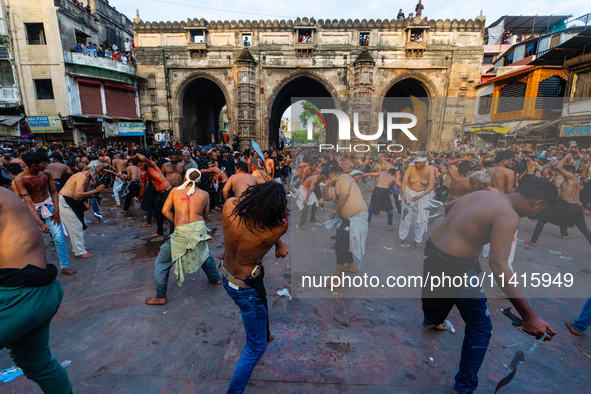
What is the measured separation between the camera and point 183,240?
3410mm

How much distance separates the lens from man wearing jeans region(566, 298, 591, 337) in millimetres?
2912

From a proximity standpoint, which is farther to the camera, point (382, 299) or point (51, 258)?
point (51, 258)

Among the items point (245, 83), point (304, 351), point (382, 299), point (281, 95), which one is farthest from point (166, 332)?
point (281, 95)

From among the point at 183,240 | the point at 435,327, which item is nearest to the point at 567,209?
the point at 435,327

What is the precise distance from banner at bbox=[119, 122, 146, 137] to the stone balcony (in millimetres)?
3391

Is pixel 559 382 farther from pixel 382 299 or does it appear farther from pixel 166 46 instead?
pixel 166 46

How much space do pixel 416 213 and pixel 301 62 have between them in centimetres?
1676

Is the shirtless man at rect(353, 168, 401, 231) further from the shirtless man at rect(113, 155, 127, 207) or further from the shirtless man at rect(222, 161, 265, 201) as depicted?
the shirtless man at rect(113, 155, 127, 207)

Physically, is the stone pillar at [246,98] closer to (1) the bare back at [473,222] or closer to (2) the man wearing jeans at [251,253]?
(2) the man wearing jeans at [251,253]

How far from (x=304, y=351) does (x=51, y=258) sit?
4.94 metres

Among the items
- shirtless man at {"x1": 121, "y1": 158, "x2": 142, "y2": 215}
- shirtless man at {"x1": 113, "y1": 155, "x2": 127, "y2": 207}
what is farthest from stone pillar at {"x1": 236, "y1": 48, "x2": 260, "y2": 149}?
shirtless man at {"x1": 121, "y1": 158, "x2": 142, "y2": 215}

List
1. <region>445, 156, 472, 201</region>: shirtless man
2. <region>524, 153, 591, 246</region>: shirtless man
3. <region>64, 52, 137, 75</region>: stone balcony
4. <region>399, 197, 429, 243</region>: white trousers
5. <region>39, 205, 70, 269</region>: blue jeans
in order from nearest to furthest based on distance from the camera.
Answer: <region>39, 205, 70, 269</region>: blue jeans, <region>445, 156, 472, 201</region>: shirtless man, <region>399, 197, 429, 243</region>: white trousers, <region>524, 153, 591, 246</region>: shirtless man, <region>64, 52, 137, 75</region>: stone balcony

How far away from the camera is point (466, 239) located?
2.25 metres

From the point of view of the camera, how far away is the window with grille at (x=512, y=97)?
16888mm
